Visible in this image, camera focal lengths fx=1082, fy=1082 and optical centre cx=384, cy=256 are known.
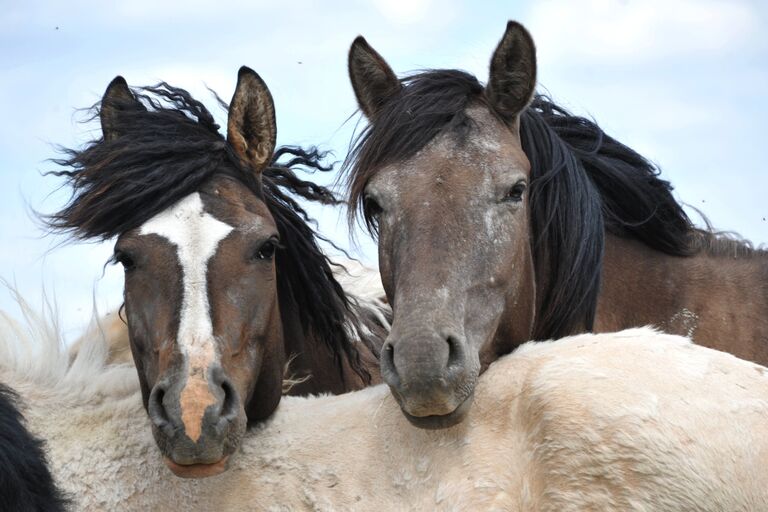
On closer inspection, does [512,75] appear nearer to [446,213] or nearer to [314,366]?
[446,213]

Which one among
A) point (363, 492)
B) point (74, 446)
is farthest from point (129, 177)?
point (363, 492)

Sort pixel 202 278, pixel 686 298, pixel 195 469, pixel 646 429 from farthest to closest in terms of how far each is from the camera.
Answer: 1. pixel 686 298
2. pixel 202 278
3. pixel 195 469
4. pixel 646 429

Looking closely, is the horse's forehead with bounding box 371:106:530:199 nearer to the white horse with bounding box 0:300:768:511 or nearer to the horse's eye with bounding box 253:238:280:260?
the horse's eye with bounding box 253:238:280:260

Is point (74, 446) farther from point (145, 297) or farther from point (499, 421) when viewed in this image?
point (499, 421)

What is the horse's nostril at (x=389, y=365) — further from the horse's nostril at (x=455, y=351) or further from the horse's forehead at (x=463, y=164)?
the horse's forehead at (x=463, y=164)

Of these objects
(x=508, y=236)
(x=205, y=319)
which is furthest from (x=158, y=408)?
(x=508, y=236)

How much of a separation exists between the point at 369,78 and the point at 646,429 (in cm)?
235

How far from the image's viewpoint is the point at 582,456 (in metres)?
3.35

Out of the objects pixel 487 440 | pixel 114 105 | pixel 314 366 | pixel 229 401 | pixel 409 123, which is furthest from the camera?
pixel 314 366

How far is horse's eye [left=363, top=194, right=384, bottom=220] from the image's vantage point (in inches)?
179

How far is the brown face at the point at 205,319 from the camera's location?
376 cm

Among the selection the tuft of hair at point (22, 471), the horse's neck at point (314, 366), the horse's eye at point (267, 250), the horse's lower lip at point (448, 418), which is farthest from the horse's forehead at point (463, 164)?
the tuft of hair at point (22, 471)

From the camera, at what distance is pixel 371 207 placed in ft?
15.2

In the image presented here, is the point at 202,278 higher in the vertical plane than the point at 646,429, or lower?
higher
